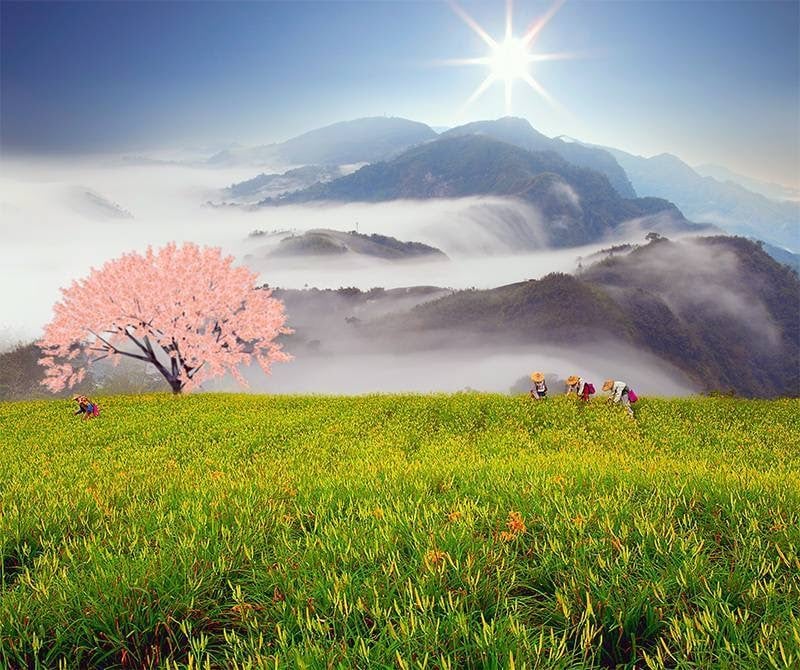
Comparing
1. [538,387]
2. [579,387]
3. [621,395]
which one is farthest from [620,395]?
[538,387]

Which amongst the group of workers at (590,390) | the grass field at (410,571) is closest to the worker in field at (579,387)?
the group of workers at (590,390)

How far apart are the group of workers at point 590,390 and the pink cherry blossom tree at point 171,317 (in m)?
18.8

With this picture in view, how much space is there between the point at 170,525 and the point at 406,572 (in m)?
2.42

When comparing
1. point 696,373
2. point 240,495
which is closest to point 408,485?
point 240,495

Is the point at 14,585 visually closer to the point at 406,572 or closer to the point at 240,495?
the point at 240,495

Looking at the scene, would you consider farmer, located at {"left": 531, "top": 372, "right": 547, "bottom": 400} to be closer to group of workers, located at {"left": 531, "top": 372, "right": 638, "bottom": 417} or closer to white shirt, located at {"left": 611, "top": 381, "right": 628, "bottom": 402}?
group of workers, located at {"left": 531, "top": 372, "right": 638, "bottom": 417}

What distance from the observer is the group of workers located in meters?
17.2

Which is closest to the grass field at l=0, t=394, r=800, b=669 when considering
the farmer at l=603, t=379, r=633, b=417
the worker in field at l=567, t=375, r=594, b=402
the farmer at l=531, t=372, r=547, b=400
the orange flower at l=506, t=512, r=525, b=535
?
the orange flower at l=506, t=512, r=525, b=535

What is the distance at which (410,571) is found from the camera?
3062 millimetres

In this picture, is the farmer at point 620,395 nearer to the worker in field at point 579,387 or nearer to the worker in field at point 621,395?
the worker in field at point 621,395

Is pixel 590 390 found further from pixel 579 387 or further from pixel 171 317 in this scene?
pixel 171 317

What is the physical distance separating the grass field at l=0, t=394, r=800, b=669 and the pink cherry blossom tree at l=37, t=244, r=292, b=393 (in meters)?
25.3

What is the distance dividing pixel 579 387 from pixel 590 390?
1.40 feet

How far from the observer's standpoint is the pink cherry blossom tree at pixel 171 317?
1180 inches
